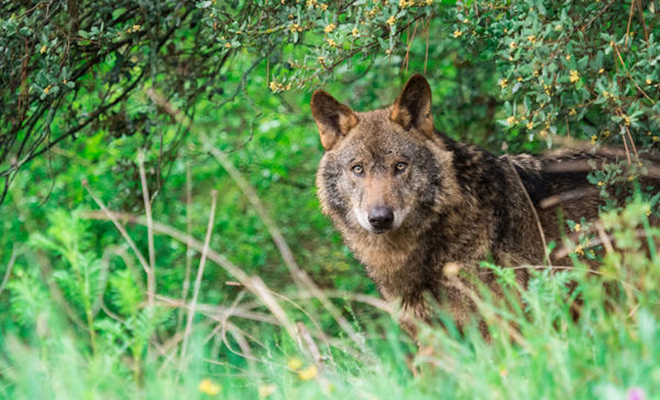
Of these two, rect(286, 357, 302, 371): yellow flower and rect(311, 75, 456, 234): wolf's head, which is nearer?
rect(286, 357, 302, 371): yellow flower

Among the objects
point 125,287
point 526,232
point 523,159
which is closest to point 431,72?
point 523,159

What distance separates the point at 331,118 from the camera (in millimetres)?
5020

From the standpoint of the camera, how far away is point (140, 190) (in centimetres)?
654

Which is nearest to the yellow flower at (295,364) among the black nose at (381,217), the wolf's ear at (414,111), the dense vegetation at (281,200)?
the dense vegetation at (281,200)


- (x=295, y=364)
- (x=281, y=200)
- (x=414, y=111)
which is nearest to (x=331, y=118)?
(x=414, y=111)

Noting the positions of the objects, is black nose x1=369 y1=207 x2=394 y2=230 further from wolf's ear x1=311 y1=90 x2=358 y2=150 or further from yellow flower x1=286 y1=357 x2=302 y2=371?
yellow flower x1=286 y1=357 x2=302 y2=371

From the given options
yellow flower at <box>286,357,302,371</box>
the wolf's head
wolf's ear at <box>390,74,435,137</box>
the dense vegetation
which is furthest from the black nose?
yellow flower at <box>286,357,302,371</box>

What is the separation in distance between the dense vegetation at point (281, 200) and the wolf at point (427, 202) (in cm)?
22

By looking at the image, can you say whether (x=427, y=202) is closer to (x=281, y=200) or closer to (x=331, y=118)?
(x=331, y=118)

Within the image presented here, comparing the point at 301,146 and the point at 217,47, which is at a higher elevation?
the point at 217,47

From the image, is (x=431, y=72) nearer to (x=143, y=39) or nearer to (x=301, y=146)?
(x=301, y=146)

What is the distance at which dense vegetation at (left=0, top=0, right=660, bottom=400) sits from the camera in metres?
2.54

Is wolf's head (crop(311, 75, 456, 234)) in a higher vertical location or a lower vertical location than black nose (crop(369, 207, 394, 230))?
higher

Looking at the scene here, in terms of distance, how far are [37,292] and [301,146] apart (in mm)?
5735
